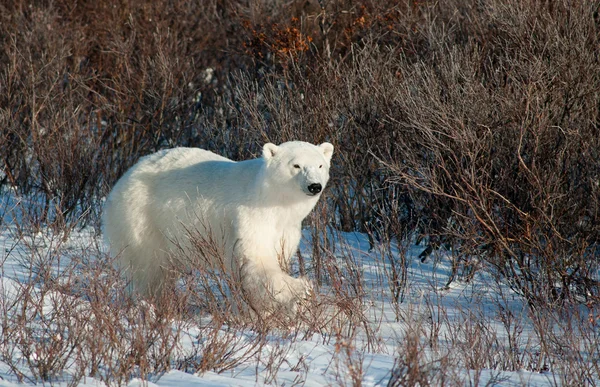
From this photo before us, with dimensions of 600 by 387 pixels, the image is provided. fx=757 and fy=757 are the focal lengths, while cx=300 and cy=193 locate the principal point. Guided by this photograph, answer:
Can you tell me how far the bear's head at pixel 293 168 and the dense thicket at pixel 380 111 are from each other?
56 cm

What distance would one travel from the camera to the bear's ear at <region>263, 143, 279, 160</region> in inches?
167

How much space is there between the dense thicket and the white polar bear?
1.50 feet

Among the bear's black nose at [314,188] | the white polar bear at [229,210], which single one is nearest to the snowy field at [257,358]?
the white polar bear at [229,210]

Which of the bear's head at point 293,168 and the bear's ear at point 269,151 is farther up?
the bear's ear at point 269,151

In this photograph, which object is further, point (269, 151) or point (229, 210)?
point (229, 210)

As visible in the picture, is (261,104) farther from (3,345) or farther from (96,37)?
(3,345)

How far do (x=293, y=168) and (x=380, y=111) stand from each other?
209 cm

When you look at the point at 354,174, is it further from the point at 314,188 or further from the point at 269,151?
the point at 314,188

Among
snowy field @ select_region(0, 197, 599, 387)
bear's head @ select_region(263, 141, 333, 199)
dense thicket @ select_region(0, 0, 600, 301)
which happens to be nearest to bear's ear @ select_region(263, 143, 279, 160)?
bear's head @ select_region(263, 141, 333, 199)

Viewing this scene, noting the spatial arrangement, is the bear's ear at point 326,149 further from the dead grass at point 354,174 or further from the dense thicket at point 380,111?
the dead grass at point 354,174

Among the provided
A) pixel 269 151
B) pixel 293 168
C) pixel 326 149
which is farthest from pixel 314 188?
pixel 326 149

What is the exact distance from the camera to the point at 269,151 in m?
4.27

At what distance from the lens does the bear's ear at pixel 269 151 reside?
13.9 ft

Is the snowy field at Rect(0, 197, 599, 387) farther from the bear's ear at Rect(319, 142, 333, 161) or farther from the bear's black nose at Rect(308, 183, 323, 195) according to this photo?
the bear's ear at Rect(319, 142, 333, 161)
